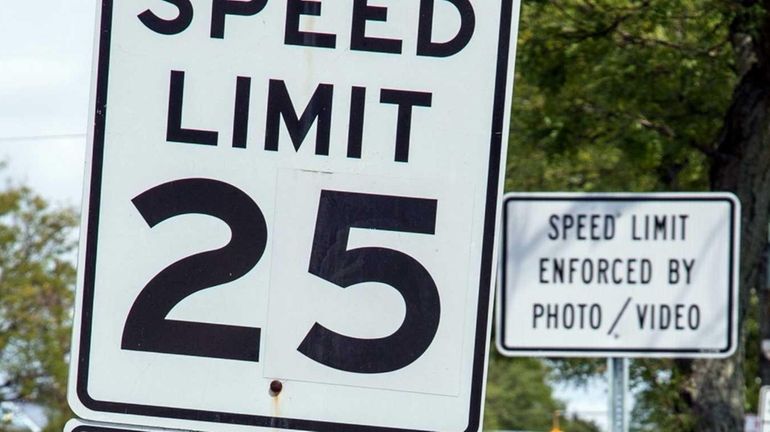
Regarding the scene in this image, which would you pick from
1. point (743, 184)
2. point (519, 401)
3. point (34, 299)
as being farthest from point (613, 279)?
point (519, 401)

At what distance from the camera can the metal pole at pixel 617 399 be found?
5523mm

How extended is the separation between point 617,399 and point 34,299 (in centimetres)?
3204

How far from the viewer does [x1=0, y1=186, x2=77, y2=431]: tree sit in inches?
1417

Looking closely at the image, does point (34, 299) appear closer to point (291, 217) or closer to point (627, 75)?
point (627, 75)

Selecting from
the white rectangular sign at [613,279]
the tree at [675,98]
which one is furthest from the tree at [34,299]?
the white rectangular sign at [613,279]

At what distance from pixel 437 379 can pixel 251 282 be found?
33cm

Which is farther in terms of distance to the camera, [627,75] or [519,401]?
[519,401]

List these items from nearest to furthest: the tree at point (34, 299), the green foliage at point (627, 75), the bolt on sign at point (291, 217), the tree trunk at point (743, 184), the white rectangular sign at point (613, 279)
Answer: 1. the bolt on sign at point (291, 217)
2. the white rectangular sign at point (613, 279)
3. the tree trunk at point (743, 184)
4. the green foliage at point (627, 75)
5. the tree at point (34, 299)

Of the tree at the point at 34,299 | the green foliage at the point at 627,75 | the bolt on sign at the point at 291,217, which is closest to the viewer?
the bolt on sign at the point at 291,217

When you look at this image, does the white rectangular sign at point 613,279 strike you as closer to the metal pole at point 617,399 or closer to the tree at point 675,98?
the metal pole at point 617,399

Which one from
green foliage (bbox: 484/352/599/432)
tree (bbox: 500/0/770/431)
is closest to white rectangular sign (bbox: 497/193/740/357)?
tree (bbox: 500/0/770/431)

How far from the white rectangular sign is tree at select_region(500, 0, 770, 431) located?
165 inches

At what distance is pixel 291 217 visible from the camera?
8.29 ft

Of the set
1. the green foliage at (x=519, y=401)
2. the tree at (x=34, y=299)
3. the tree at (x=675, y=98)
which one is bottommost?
the green foliage at (x=519, y=401)
